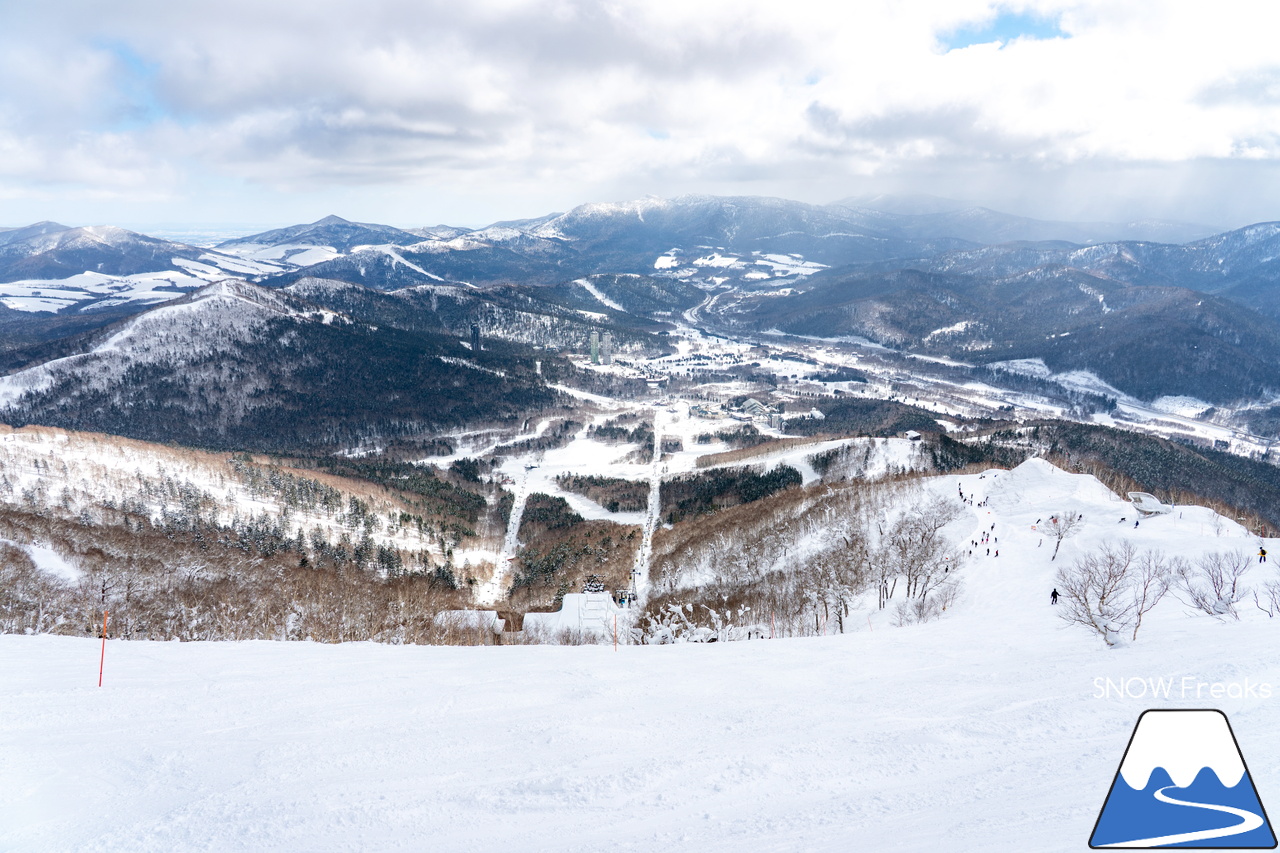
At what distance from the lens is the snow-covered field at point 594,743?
55.2 ft

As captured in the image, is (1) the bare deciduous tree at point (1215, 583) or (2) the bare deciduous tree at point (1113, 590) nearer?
(2) the bare deciduous tree at point (1113, 590)

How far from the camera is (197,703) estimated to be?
2559 centimetres

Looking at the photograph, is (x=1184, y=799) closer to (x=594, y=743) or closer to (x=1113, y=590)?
(x=594, y=743)

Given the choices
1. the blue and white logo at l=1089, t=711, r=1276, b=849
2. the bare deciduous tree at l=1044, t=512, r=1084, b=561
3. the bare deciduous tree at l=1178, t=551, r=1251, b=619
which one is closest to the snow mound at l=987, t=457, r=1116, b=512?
the bare deciduous tree at l=1044, t=512, r=1084, b=561

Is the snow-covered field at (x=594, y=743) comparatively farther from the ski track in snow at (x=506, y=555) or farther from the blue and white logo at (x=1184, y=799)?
the ski track in snow at (x=506, y=555)

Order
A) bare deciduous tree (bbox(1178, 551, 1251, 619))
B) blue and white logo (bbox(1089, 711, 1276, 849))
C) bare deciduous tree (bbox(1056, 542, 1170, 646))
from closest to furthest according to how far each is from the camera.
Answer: blue and white logo (bbox(1089, 711, 1276, 849)) → bare deciduous tree (bbox(1056, 542, 1170, 646)) → bare deciduous tree (bbox(1178, 551, 1251, 619))

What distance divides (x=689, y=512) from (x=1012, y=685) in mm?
102520

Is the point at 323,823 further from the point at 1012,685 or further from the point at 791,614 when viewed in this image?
the point at 791,614

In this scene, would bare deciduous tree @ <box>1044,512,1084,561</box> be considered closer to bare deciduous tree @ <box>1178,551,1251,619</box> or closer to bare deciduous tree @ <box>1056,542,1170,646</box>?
bare deciduous tree @ <box>1056,542,1170,646</box>

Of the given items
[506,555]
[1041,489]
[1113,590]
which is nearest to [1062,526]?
[1041,489]

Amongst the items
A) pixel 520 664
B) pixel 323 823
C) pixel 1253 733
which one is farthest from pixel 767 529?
pixel 323 823

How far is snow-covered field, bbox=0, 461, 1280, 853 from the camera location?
16.8 m

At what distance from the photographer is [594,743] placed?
73.8 feet

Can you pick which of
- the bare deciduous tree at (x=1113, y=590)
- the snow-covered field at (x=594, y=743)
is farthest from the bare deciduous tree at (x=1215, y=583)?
the snow-covered field at (x=594, y=743)
